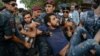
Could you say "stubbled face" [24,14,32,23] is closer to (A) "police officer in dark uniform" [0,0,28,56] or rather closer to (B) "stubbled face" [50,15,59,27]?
(B) "stubbled face" [50,15,59,27]

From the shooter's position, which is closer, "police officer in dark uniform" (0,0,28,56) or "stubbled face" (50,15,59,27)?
"police officer in dark uniform" (0,0,28,56)

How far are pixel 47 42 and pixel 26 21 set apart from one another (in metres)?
1.51

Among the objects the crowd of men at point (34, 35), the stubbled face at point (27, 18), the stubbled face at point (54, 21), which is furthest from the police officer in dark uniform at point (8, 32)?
the stubbled face at point (27, 18)

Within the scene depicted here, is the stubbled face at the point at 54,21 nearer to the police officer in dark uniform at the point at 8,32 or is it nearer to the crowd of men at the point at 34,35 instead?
the crowd of men at the point at 34,35

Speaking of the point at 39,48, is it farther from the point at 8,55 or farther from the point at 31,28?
the point at 8,55

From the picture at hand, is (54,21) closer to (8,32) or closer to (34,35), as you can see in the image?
(34,35)

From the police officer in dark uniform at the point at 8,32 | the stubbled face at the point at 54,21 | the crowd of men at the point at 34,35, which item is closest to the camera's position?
the police officer in dark uniform at the point at 8,32

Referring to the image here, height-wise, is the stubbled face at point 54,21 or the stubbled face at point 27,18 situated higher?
the stubbled face at point 54,21

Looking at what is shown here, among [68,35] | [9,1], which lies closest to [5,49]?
[9,1]

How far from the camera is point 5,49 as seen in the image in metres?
7.00

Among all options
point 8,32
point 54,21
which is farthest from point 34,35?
point 8,32

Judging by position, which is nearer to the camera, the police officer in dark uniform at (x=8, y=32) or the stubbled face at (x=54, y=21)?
the police officer in dark uniform at (x=8, y=32)

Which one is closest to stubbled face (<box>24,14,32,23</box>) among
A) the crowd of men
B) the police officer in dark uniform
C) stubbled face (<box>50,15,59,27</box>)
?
the crowd of men

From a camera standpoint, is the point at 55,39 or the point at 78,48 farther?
the point at 55,39
